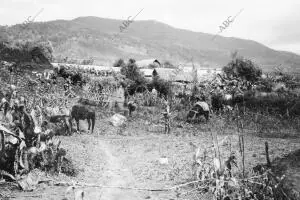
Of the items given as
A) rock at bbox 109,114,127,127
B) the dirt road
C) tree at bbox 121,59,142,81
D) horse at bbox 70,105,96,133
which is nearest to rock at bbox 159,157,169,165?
the dirt road

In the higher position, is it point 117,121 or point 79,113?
point 79,113

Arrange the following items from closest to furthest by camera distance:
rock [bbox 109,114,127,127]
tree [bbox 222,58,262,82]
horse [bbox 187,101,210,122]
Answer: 1. rock [bbox 109,114,127,127]
2. horse [bbox 187,101,210,122]
3. tree [bbox 222,58,262,82]

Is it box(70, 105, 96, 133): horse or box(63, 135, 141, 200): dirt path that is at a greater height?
box(70, 105, 96, 133): horse


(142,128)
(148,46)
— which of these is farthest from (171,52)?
(142,128)

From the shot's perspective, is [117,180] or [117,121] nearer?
[117,180]

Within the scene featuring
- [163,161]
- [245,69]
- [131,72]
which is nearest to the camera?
[163,161]

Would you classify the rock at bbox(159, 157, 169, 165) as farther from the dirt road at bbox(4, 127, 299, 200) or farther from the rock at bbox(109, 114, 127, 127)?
the rock at bbox(109, 114, 127, 127)

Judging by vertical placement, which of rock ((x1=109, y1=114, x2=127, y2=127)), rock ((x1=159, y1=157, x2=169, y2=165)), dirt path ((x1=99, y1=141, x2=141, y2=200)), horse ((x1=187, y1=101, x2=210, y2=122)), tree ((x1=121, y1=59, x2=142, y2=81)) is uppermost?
tree ((x1=121, y1=59, x2=142, y2=81))

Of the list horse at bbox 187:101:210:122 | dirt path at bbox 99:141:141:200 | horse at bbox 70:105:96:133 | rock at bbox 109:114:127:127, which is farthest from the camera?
horse at bbox 187:101:210:122

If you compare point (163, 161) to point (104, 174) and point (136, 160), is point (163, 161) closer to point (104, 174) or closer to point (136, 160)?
point (136, 160)

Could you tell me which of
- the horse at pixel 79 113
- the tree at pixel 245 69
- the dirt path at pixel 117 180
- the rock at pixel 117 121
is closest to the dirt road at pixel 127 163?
the dirt path at pixel 117 180

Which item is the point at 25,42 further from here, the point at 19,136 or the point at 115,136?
the point at 19,136

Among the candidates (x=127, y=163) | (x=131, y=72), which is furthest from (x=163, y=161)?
(x=131, y=72)

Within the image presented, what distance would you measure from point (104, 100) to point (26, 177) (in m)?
12.0
